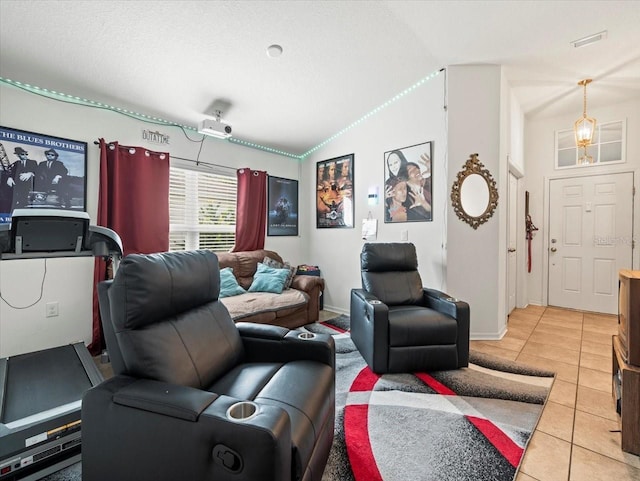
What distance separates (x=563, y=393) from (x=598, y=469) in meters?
0.80

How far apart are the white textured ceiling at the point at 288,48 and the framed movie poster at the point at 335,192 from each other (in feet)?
3.16

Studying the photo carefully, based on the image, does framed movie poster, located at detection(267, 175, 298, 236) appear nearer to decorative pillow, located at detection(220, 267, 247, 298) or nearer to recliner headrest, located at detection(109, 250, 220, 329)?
decorative pillow, located at detection(220, 267, 247, 298)

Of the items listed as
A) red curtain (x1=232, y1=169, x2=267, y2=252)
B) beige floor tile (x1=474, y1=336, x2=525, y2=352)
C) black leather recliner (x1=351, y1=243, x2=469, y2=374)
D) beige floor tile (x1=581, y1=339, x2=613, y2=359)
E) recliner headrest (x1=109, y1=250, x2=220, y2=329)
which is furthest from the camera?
red curtain (x1=232, y1=169, x2=267, y2=252)

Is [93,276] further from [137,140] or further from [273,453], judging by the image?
[273,453]

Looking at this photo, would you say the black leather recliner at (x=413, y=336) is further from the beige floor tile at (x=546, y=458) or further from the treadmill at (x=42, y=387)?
the treadmill at (x=42, y=387)

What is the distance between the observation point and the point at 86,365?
77.8 inches

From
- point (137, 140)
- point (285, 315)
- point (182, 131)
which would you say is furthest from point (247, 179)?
point (285, 315)

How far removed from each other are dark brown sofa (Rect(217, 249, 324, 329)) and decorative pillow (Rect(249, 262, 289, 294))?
9cm

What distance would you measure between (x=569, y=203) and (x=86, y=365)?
19.7 ft

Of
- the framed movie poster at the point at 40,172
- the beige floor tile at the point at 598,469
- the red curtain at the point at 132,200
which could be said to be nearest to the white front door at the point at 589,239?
the beige floor tile at the point at 598,469

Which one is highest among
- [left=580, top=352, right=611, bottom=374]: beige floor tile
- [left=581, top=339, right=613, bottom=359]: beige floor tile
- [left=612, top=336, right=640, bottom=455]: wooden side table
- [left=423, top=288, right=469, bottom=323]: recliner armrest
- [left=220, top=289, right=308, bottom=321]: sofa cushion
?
[left=423, top=288, right=469, bottom=323]: recliner armrest

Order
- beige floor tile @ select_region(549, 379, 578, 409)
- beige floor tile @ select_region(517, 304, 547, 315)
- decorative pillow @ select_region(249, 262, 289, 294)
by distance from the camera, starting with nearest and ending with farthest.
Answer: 1. beige floor tile @ select_region(549, 379, 578, 409)
2. decorative pillow @ select_region(249, 262, 289, 294)
3. beige floor tile @ select_region(517, 304, 547, 315)

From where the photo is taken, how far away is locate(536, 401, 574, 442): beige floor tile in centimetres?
176

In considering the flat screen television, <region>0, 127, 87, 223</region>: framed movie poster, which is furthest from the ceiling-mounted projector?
the flat screen television
